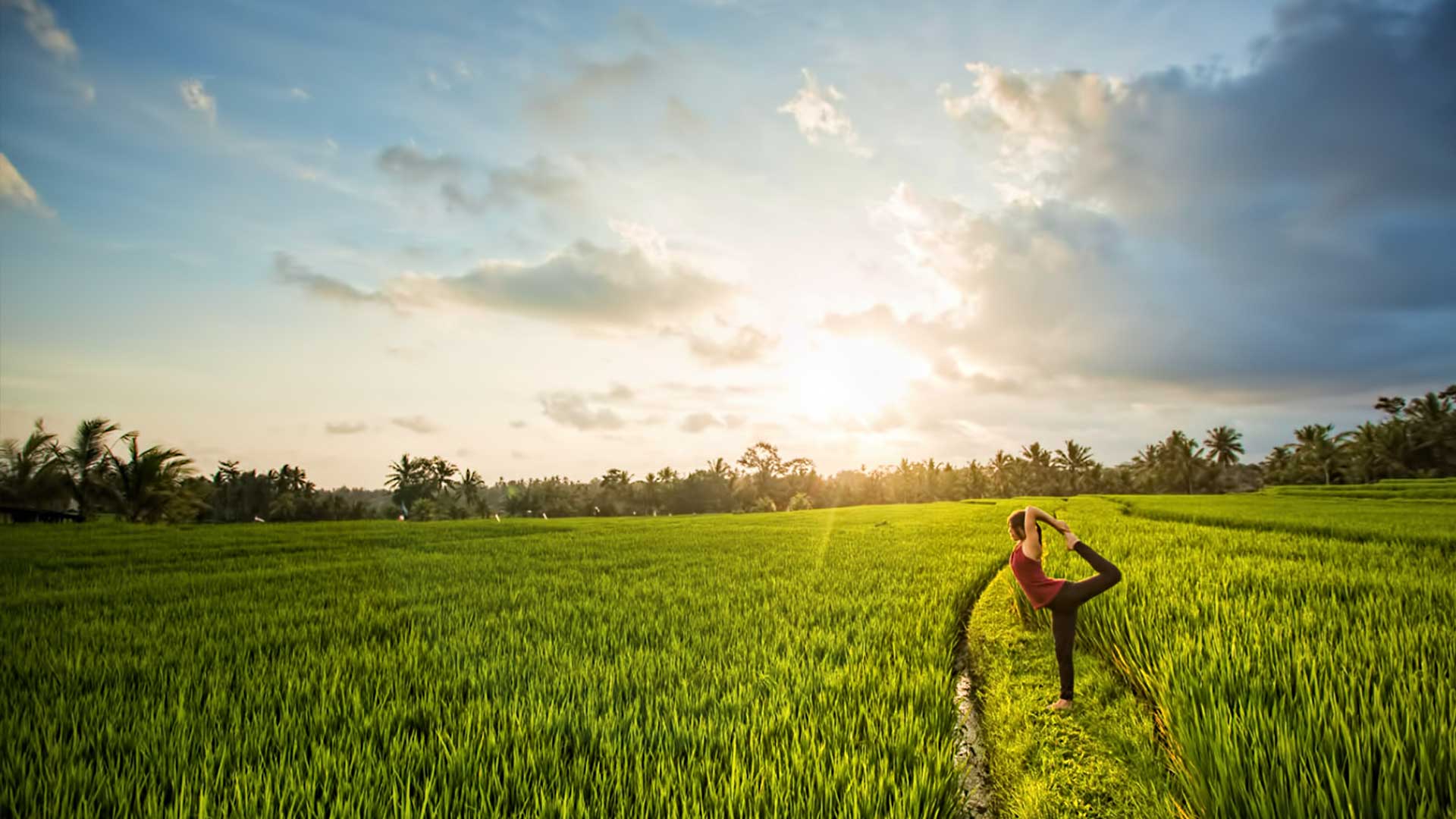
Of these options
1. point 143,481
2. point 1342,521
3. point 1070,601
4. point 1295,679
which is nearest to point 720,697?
point 1070,601

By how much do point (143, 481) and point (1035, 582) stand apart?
112ft

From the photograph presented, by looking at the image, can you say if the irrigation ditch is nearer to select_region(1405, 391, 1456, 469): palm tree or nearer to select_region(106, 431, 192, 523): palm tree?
select_region(106, 431, 192, 523): palm tree

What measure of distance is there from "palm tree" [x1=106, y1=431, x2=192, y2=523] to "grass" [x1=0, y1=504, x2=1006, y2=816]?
20456 mm

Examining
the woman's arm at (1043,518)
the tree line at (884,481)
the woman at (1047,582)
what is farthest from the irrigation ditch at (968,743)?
the tree line at (884,481)

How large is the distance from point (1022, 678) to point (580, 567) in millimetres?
8066

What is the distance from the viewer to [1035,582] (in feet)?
11.3

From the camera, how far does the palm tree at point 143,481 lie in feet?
79.0

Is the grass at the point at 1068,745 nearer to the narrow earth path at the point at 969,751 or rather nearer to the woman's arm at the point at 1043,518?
the narrow earth path at the point at 969,751

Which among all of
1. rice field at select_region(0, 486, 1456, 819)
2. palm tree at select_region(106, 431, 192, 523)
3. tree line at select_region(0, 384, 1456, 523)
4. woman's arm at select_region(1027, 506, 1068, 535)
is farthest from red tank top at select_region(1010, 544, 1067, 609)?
tree line at select_region(0, 384, 1456, 523)

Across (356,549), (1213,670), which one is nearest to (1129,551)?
(1213,670)

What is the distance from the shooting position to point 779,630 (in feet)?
17.9

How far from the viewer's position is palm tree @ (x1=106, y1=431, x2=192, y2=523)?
24078 mm

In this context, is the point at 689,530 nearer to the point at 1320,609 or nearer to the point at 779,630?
the point at 779,630

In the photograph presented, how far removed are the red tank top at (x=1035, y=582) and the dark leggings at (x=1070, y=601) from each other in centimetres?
3
